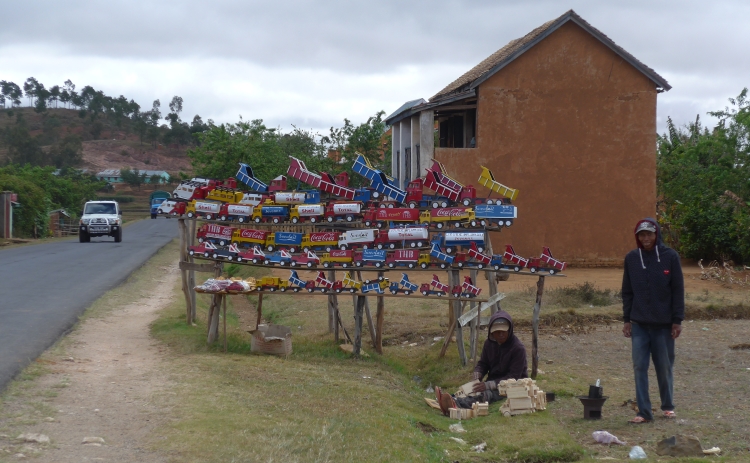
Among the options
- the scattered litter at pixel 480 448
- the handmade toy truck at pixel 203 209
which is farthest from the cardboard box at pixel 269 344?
the scattered litter at pixel 480 448

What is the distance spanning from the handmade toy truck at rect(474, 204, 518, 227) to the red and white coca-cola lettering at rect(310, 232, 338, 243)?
2.12 meters

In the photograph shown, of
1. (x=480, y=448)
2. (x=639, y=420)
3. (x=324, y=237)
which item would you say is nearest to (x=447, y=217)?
(x=324, y=237)

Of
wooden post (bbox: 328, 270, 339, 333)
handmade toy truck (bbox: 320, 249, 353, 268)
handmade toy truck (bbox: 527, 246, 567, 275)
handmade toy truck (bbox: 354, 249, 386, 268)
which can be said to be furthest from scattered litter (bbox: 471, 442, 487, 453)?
wooden post (bbox: 328, 270, 339, 333)

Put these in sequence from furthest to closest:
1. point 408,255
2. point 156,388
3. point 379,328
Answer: point 379,328 < point 408,255 < point 156,388

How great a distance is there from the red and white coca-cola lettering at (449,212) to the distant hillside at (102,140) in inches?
4535

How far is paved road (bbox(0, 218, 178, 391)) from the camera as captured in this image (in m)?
11.1

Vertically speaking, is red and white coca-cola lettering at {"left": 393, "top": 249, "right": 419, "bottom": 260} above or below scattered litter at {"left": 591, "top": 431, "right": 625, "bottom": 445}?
above

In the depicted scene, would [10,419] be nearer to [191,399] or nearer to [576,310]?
[191,399]

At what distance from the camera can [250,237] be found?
11984 millimetres

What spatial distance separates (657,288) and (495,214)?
361 cm

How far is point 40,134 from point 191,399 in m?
131

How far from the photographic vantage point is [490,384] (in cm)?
923

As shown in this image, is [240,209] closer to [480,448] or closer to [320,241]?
[320,241]

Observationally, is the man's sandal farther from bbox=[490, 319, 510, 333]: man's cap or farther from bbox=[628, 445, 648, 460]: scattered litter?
bbox=[490, 319, 510, 333]: man's cap
